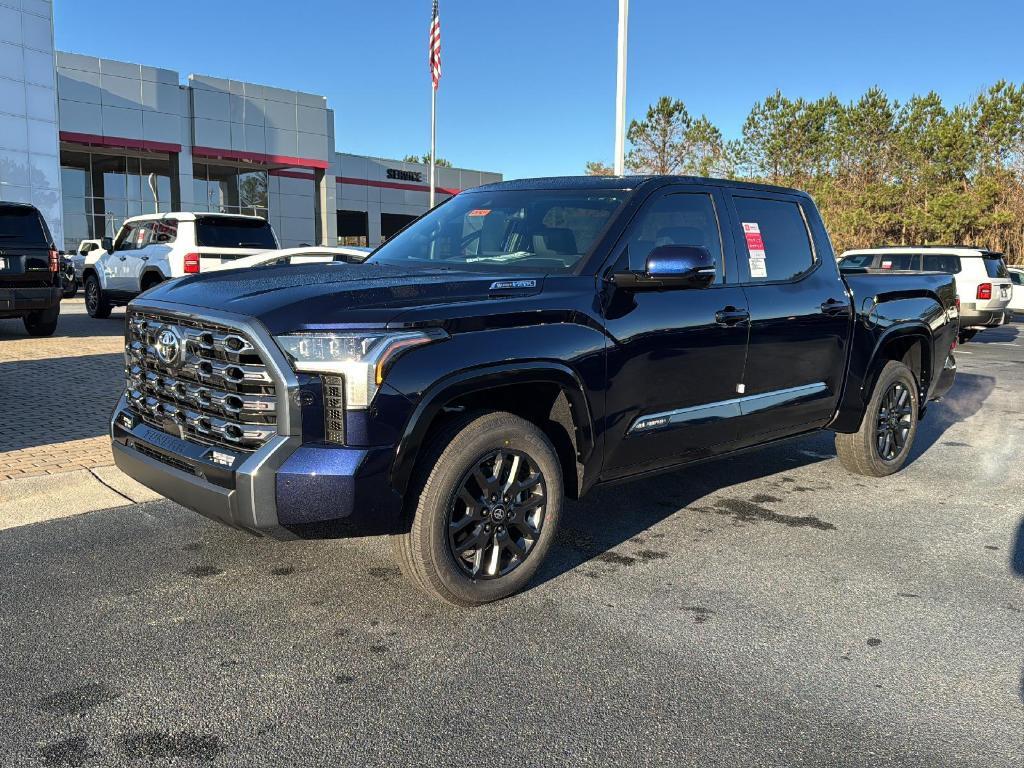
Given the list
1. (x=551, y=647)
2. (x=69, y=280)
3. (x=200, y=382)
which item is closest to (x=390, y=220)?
(x=69, y=280)

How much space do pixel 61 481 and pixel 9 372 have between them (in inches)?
197

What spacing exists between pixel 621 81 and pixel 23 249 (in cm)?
A: 1009

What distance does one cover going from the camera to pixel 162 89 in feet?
111

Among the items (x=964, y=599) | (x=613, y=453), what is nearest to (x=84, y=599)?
(x=613, y=453)

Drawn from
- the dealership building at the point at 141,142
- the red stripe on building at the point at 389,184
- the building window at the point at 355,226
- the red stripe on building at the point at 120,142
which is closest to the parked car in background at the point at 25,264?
the dealership building at the point at 141,142

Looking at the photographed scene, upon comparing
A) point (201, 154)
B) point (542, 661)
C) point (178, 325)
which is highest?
point (201, 154)

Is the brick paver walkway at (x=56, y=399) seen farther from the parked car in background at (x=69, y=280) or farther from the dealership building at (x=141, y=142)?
the dealership building at (x=141, y=142)

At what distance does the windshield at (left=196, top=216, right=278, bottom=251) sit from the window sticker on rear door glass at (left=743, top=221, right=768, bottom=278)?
36.8 ft

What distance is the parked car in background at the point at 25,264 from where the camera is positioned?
11.9 m

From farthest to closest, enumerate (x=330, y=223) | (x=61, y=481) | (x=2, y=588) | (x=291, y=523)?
1. (x=330, y=223)
2. (x=61, y=481)
3. (x=2, y=588)
4. (x=291, y=523)

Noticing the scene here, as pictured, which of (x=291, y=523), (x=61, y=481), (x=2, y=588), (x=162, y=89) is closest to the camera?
(x=291, y=523)

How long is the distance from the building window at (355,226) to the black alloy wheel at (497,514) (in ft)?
161

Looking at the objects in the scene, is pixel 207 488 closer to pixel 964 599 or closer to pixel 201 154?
pixel 964 599

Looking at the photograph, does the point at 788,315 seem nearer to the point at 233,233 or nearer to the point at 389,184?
the point at 233,233
